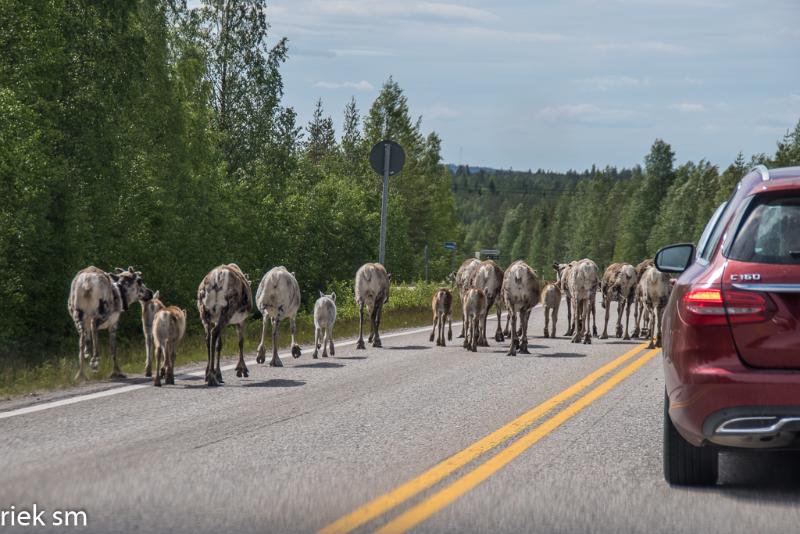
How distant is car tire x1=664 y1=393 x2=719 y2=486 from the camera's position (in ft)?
22.1

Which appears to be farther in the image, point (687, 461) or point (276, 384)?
point (276, 384)

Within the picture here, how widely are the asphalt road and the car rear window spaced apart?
143cm

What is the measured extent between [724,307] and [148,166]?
104ft

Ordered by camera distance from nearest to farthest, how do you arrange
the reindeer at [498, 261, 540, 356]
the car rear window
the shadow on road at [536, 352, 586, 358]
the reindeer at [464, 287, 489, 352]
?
the car rear window → the shadow on road at [536, 352, 586, 358] → the reindeer at [464, 287, 489, 352] → the reindeer at [498, 261, 540, 356]

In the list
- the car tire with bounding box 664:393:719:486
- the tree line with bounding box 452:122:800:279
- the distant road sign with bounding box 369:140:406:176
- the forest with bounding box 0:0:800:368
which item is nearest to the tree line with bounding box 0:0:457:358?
the forest with bounding box 0:0:800:368

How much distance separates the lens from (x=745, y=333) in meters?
6.04

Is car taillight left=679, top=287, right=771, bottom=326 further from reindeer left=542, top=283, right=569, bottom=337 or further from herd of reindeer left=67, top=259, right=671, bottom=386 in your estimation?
reindeer left=542, top=283, right=569, bottom=337

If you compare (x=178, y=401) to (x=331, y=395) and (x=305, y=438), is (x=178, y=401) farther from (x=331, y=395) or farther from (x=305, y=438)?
(x=305, y=438)

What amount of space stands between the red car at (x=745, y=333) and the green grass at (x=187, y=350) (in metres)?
7.46

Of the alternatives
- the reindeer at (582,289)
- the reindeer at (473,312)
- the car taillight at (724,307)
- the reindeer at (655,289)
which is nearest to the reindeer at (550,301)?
the reindeer at (582,289)

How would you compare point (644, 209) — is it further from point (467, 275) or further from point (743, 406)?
point (743, 406)

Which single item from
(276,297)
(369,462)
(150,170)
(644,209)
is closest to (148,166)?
(150,170)

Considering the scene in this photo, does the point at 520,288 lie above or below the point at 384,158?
below

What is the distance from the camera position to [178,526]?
558 cm
